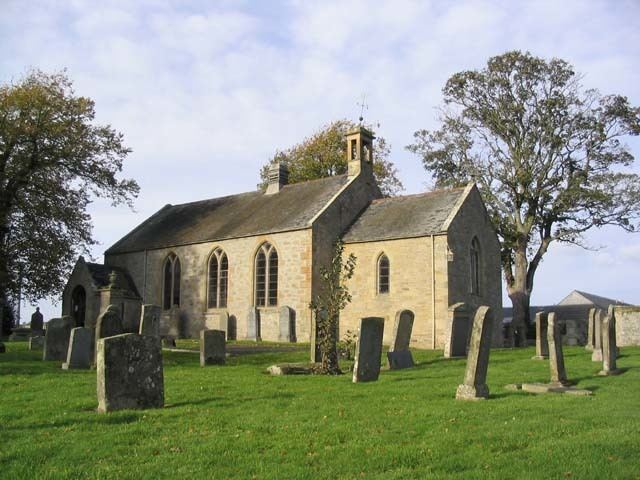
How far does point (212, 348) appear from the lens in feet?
59.1

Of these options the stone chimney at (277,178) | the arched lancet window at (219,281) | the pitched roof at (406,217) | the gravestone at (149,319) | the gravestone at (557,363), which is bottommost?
the gravestone at (557,363)

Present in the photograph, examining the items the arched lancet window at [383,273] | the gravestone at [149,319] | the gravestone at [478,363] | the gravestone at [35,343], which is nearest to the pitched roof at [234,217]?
the arched lancet window at [383,273]

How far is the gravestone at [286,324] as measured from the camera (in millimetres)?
30312

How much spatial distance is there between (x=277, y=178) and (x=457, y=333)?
66.5ft

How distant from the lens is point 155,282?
1489 inches

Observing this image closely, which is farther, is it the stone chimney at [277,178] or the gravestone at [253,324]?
the stone chimney at [277,178]

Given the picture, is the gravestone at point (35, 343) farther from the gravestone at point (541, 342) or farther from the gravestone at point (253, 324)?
the gravestone at point (541, 342)

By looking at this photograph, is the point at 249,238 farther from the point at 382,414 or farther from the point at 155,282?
the point at 382,414

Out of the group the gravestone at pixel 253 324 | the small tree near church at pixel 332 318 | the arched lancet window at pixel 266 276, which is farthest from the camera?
the arched lancet window at pixel 266 276

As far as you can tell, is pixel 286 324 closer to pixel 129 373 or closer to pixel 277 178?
pixel 277 178

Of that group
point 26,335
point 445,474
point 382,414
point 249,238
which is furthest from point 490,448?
point 26,335

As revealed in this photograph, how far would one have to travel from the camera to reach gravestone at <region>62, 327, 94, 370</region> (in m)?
16.5

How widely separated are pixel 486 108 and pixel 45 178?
83.8 ft

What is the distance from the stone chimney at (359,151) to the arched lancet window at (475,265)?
7.39m
